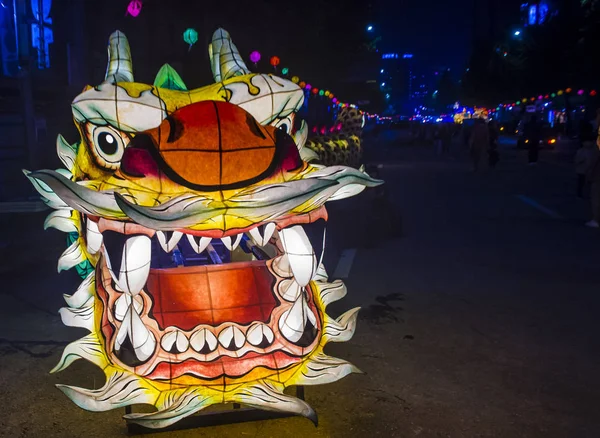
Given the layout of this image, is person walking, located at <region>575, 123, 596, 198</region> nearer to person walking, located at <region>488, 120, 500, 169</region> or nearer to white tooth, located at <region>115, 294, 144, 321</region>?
person walking, located at <region>488, 120, 500, 169</region>

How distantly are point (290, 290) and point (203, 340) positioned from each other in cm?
58

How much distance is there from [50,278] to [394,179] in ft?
48.3

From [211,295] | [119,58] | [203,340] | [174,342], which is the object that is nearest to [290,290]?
[211,295]

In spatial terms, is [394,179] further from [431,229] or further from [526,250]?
[526,250]

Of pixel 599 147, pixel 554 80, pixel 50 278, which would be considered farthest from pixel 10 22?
pixel 554 80

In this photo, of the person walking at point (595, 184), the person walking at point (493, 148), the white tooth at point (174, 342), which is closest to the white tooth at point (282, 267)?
the white tooth at point (174, 342)

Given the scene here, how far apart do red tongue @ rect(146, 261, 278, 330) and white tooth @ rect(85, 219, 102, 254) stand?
1.17ft

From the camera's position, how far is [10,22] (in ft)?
46.8

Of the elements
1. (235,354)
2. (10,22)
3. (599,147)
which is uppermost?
(10,22)

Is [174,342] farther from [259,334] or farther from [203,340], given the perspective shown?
[259,334]

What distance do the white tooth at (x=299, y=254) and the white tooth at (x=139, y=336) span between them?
0.82 meters

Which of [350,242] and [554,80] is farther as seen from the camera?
[554,80]

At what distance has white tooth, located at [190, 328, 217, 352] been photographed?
3.42m

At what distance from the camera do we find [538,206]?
1443 centimetres
